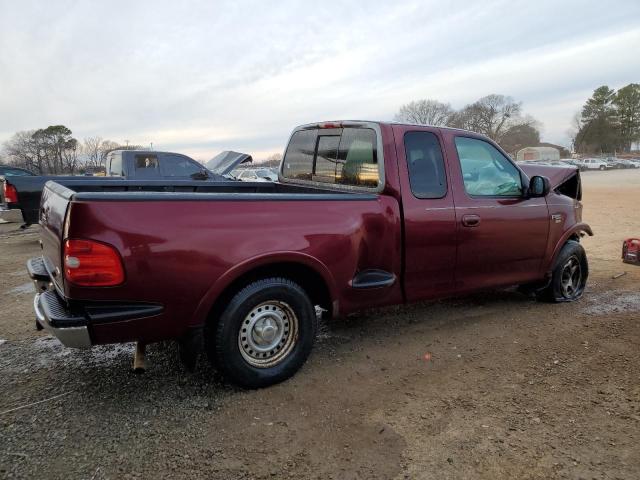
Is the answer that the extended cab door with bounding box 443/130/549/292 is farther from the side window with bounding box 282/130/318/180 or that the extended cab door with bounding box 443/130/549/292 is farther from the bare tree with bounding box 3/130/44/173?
the bare tree with bounding box 3/130/44/173

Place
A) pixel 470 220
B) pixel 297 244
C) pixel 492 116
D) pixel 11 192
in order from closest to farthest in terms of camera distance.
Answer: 1. pixel 297 244
2. pixel 470 220
3. pixel 11 192
4. pixel 492 116

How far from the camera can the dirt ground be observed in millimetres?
2467

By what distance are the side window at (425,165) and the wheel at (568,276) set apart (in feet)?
6.41

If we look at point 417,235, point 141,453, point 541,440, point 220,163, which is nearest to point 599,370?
point 541,440

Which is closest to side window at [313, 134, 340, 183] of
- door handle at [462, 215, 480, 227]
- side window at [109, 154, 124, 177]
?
door handle at [462, 215, 480, 227]

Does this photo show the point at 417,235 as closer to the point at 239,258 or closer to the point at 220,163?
the point at 239,258

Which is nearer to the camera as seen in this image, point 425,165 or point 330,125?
point 425,165

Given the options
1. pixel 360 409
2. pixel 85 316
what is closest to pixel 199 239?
pixel 85 316

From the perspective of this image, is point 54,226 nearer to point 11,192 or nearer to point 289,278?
point 289,278

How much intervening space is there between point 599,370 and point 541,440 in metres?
1.23

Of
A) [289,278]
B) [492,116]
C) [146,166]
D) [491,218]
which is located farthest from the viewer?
[492,116]

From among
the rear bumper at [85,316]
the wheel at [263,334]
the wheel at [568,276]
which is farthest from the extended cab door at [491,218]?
the rear bumper at [85,316]

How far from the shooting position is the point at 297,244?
3.20m

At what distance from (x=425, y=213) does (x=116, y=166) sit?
922 centimetres
